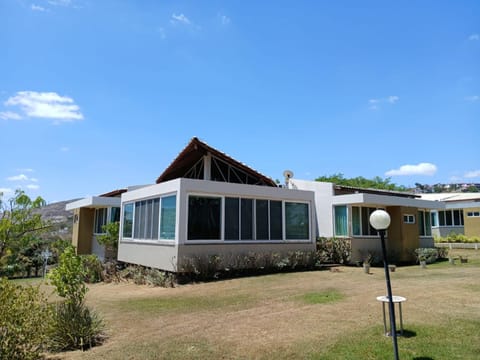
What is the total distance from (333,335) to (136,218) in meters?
12.9

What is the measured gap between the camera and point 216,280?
555 inches

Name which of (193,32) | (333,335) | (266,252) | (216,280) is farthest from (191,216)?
(333,335)

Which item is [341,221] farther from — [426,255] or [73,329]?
[73,329]

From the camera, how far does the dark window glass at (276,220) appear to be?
1642cm

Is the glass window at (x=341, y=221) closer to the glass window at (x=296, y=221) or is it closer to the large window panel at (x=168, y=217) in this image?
the glass window at (x=296, y=221)

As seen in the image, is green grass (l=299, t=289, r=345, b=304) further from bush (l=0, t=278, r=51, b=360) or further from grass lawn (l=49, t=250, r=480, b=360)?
bush (l=0, t=278, r=51, b=360)

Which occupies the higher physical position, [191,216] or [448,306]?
[191,216]

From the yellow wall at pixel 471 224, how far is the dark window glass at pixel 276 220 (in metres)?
23.9

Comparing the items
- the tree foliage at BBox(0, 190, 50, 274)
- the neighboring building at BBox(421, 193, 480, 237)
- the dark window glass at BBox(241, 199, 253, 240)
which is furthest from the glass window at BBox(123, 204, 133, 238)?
the neighboring building at BBox(421, 193, 480, 237)

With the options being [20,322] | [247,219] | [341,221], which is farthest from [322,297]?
[341,221]

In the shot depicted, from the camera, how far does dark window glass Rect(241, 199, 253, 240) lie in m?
15.5

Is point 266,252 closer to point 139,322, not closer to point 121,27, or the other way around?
point 139,322

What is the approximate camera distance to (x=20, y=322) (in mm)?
5902

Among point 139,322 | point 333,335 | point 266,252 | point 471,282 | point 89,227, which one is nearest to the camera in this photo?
point 333,335
